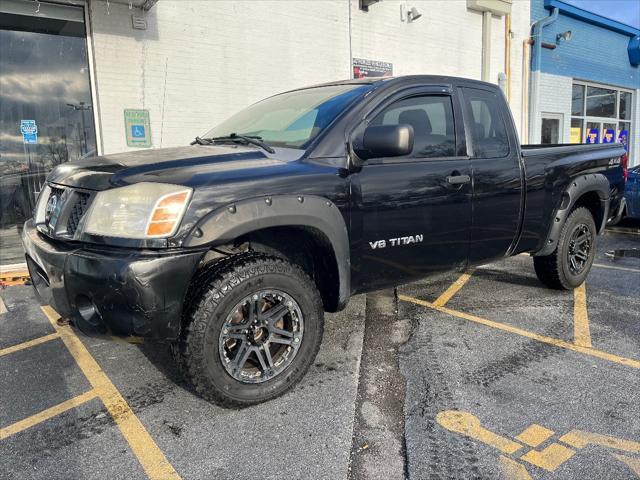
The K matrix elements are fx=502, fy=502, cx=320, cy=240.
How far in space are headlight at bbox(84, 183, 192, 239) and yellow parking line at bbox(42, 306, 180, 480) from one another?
1053mm

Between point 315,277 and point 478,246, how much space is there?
4.54ft

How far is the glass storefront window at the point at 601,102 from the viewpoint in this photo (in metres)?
15.6

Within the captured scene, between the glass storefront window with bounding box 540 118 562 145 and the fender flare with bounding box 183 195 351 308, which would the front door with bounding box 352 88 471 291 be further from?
the glass storefront window with bounding box 540 118 562 145

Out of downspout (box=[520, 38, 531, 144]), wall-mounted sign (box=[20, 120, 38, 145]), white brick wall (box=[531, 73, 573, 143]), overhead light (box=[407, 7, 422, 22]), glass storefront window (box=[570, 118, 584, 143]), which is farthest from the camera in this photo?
glass storefront window (box=[570, 118, 584, 143])

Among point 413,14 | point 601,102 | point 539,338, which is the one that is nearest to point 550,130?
point 601,102

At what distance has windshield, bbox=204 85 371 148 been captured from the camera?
323 centimetres

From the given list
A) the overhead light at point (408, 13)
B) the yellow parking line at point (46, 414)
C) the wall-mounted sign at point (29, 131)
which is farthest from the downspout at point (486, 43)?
the yellow parking line at point (46, 414)

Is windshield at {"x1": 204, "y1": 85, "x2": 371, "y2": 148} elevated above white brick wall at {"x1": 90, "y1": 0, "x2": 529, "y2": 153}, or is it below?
below

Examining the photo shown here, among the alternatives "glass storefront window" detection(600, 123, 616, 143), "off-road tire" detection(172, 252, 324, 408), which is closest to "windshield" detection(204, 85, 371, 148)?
"off-road tire" detection(172, 252, 324, 408)

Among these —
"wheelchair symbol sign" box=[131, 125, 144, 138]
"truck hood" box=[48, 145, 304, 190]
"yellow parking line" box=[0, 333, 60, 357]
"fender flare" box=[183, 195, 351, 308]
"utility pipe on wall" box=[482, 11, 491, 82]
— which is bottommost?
"yellow parking line" box=[0, 333, 60, 357]

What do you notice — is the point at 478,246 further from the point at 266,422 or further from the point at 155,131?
the point at 155,131

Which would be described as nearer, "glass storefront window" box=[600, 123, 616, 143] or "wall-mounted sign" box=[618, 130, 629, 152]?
"glass storefront window" box=[600, 123, 616, 143]

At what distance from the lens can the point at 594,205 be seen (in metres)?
5.11

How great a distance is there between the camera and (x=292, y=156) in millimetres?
2990
